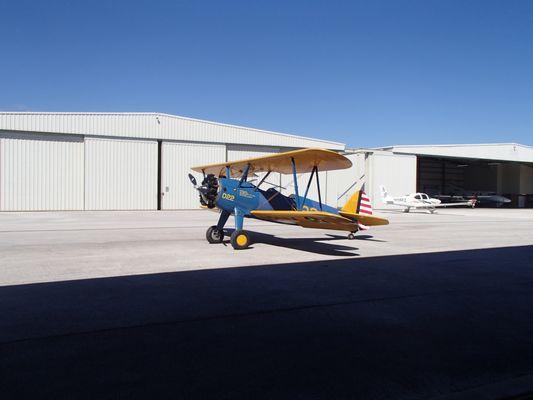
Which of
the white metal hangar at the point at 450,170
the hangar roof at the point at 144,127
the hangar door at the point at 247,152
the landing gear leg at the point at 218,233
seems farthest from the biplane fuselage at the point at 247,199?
the white metal hangar at the point at 450,170

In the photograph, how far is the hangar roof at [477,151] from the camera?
4225 cm

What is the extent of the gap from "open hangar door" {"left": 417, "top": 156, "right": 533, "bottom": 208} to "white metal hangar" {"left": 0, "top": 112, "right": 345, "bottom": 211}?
1307 inches

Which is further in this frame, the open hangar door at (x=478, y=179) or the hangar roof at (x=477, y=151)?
the open hangar door at (x=478, y=179)

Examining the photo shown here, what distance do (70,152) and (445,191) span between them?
4899 centimetres

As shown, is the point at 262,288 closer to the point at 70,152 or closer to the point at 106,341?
the point at 106,341

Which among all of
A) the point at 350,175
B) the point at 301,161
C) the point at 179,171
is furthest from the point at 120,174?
the point at 301,161

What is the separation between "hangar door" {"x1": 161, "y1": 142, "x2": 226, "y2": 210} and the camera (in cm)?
3256

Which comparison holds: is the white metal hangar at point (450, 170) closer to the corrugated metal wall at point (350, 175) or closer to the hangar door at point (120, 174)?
the corrugated metal wall at point (350, 175)

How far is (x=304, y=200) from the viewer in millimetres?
11953

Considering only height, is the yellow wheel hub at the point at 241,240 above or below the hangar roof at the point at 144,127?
below

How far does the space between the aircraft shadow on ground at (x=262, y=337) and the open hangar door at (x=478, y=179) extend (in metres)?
52.4

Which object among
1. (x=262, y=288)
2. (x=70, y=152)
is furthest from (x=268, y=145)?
(x=262, y=288)

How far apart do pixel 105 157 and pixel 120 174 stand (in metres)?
1.52

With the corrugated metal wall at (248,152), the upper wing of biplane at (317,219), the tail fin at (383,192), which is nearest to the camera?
the upper wing of biplane at (317,219)
